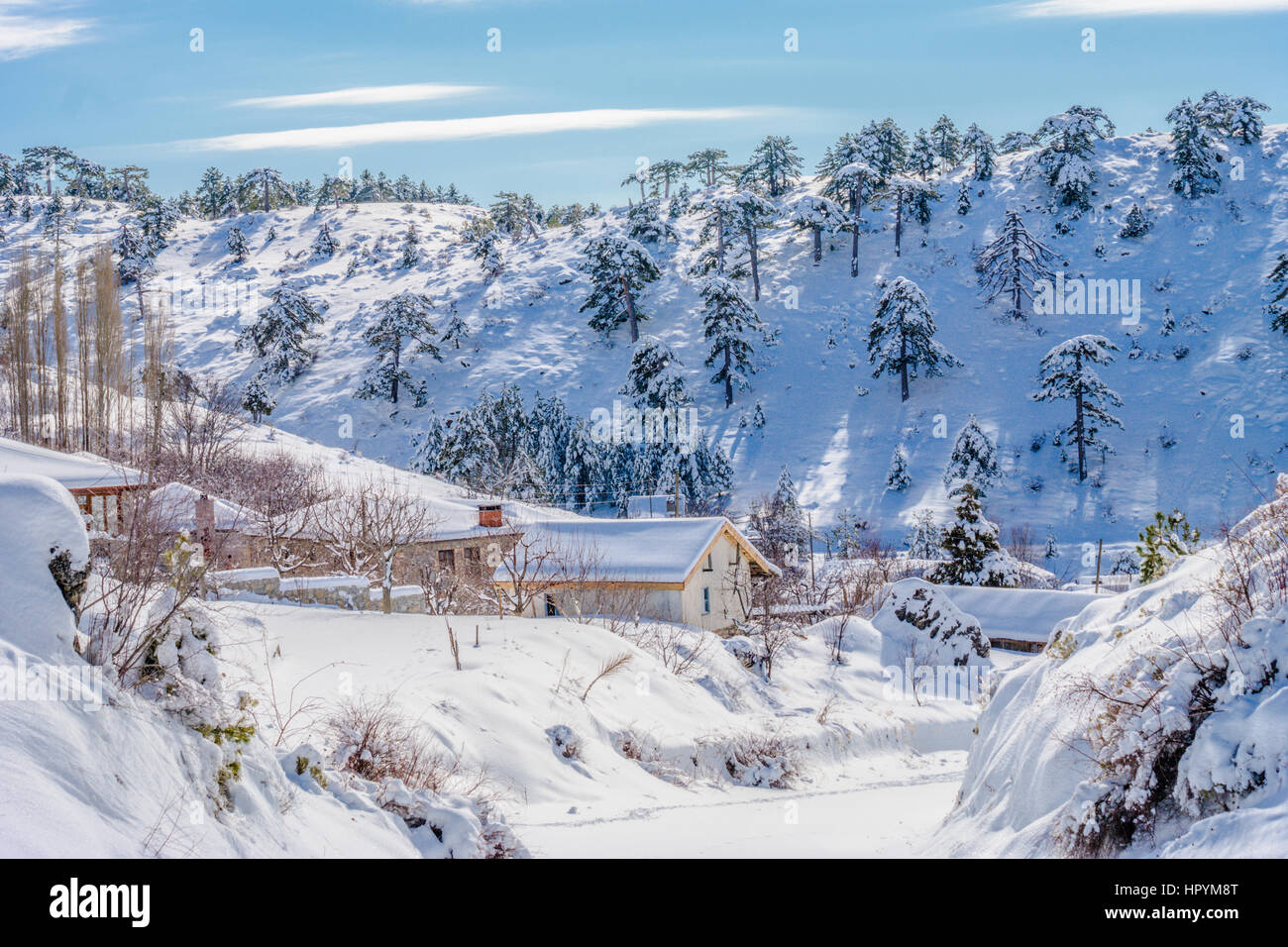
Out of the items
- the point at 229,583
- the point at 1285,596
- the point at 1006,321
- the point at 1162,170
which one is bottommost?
the point at 229,583

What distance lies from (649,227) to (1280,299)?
45.6 m

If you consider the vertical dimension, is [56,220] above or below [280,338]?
above

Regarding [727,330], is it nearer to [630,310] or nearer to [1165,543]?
[630,310]

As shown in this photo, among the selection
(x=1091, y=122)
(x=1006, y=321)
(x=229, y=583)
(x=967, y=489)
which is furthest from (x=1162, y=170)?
(x=229, y=583)

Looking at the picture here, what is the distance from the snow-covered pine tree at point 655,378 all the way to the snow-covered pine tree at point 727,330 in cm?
300

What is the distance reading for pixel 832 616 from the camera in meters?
34.4

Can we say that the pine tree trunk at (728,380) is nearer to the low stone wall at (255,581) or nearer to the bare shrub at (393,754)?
the low stone wall at (255,581)

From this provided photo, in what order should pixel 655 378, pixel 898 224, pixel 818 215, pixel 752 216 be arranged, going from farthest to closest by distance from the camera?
pixel 818 215
pixel 898 224
pixel 752 216
pixel 655 378

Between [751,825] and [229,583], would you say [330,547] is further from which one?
[751,825]

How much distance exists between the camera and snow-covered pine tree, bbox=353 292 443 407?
227 ft

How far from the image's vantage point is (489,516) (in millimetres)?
34094

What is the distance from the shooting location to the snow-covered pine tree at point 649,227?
84.8 metres

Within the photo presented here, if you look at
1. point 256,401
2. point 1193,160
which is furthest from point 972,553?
point 1193,160
